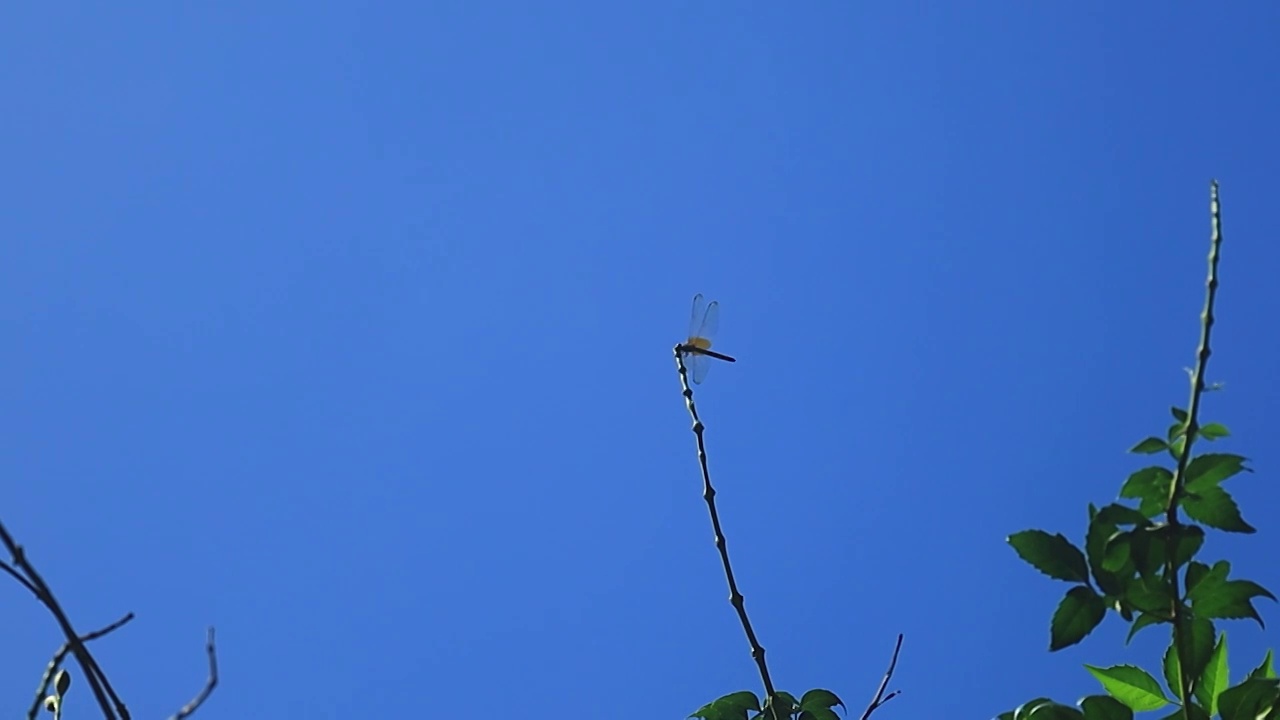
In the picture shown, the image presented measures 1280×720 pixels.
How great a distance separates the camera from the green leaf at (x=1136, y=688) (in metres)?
1.87

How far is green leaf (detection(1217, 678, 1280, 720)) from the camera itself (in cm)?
164

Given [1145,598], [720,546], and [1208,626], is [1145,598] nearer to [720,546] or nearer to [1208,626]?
[1208,626]

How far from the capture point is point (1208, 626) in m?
1.65

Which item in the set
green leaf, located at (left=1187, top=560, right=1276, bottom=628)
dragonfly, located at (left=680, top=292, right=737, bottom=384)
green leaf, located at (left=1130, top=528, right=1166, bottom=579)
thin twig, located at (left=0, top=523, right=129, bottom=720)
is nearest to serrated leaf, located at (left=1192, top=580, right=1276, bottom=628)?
green leaf, located at (left=1187, top=560, right=1276, bottom=628)

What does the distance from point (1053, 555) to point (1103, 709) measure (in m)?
0.33

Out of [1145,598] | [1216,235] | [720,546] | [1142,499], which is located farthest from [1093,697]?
[1216,235]

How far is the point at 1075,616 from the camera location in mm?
1554

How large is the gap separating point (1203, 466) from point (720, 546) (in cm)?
66

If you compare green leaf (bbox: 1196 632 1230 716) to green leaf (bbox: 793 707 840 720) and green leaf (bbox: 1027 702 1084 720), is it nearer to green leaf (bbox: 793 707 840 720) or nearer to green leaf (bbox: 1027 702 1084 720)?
green leaf (bbox: 1027 702 1084 720)

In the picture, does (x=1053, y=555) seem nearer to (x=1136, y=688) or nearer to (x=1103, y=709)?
(x=1103, y=709)

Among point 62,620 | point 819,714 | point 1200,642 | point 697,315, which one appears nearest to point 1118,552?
point 1200,642

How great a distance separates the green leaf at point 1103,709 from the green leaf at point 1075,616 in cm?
23

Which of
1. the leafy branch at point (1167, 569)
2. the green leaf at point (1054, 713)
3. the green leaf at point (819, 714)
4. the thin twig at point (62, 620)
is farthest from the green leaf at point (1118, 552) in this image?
the thin twig at point (62, 620)

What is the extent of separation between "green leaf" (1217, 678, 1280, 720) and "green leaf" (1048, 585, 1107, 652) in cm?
27
